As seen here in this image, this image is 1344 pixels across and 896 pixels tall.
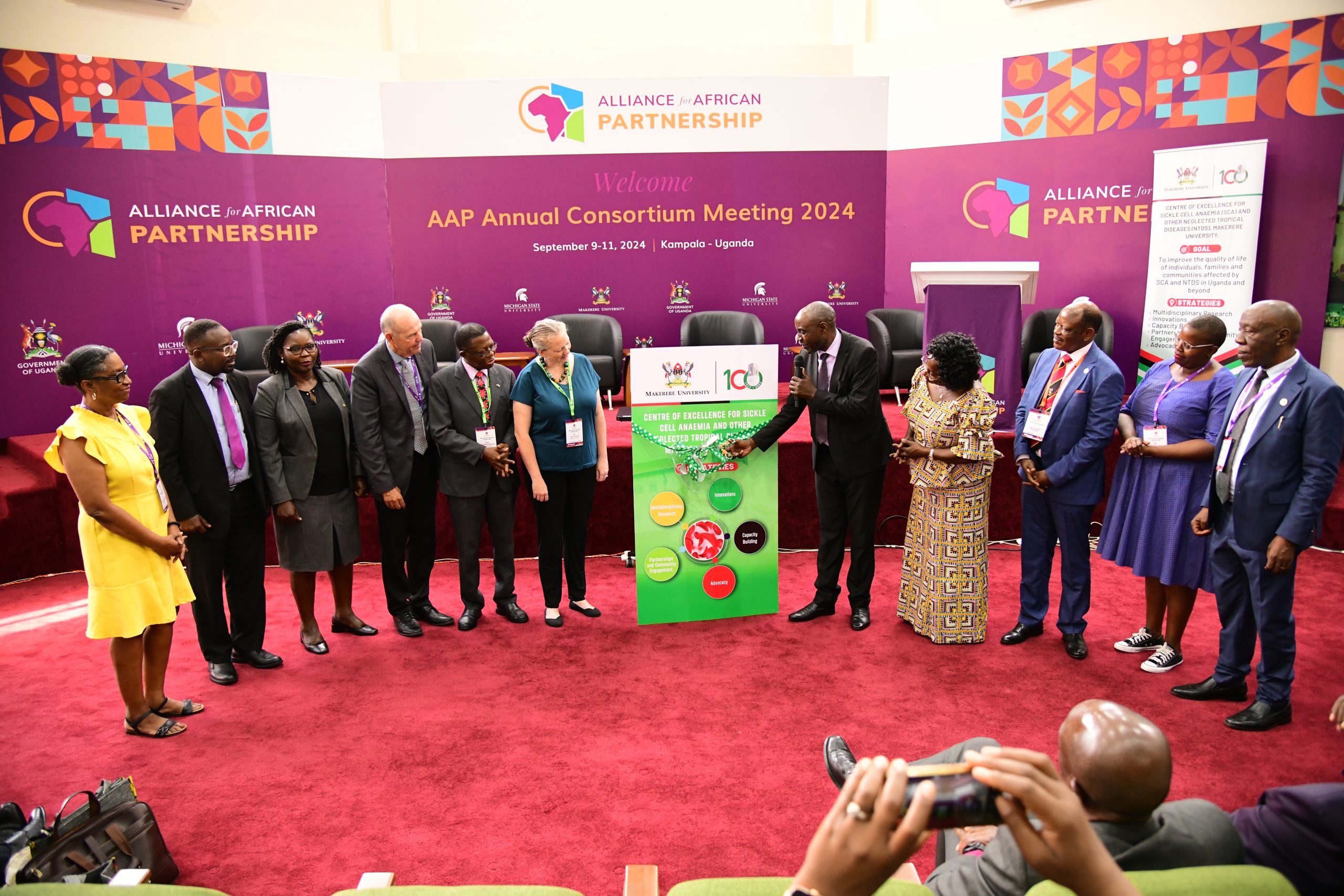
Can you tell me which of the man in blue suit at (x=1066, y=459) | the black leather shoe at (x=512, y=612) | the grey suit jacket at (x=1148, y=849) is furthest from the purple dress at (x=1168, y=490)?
the black leather shoe at (x=512, y=612)

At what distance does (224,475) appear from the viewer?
392 cm

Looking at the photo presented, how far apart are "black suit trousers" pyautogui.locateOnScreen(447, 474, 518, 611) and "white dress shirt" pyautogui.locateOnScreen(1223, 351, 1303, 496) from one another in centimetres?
332

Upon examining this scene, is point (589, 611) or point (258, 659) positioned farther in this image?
point (589, 611)

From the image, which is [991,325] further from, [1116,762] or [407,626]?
[1116,762]

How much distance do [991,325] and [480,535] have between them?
3.85m

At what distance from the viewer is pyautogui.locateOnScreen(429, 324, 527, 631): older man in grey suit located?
4480mm

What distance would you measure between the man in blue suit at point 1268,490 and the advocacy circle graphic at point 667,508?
233cm

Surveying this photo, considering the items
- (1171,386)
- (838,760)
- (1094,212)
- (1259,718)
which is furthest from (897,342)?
(838,760)

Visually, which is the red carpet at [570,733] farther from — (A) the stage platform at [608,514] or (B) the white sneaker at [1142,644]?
(A) the stage platform at [608,514]

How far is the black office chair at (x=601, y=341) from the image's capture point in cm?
728

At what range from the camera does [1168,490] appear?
3.88m

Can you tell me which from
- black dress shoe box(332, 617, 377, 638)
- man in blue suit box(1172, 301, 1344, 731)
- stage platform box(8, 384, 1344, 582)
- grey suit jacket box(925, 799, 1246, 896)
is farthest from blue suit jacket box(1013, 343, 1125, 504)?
black dress shoe box(332, 617, 377, 638)

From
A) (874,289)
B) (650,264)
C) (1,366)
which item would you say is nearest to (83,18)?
(1,366)

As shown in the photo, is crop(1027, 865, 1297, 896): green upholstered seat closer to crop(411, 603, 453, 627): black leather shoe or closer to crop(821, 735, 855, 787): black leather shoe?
crop(821, 735, 855, 787): black leather shoe
